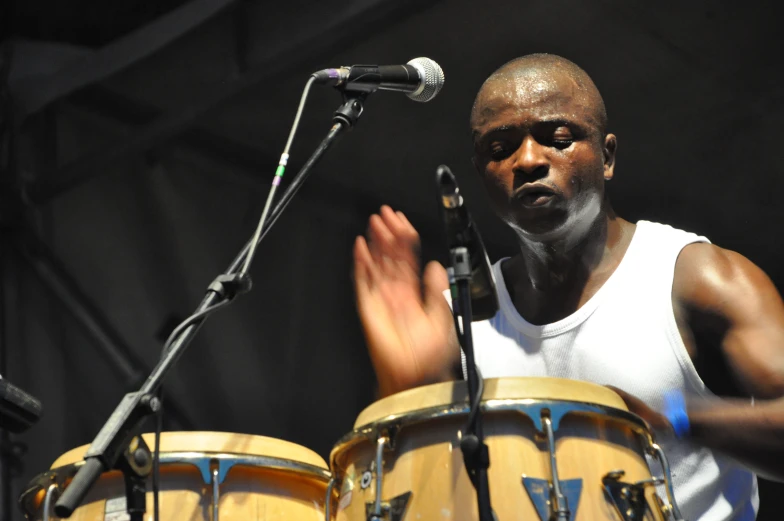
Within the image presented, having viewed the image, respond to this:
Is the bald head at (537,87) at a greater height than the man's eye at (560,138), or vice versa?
the bald head at (537,87)

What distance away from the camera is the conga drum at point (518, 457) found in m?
2.06

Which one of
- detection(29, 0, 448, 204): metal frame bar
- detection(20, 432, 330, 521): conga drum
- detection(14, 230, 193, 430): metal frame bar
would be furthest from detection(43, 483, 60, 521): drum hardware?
detection(29, 0, 448, 204): metal frame bar

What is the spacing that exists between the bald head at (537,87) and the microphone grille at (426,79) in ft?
1.19

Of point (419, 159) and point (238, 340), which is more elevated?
point (419, 159)

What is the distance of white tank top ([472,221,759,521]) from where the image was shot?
2758 millimetres

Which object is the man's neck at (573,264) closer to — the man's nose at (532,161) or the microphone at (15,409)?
the man's nose at (532,161)

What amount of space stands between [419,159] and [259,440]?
201 cm

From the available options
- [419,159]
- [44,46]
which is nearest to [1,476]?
[44,46]

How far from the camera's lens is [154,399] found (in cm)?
202

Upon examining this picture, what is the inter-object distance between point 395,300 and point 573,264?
2.43 ft

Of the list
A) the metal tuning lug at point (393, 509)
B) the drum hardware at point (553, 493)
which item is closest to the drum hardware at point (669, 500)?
the drum hardware at point (553, 493)

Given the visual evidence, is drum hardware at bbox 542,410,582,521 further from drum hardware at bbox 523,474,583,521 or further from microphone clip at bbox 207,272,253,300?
microphone clip at bbox 207,272,253,300

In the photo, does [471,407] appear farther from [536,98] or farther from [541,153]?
[536,98]

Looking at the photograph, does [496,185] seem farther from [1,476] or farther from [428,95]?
[1,476]
